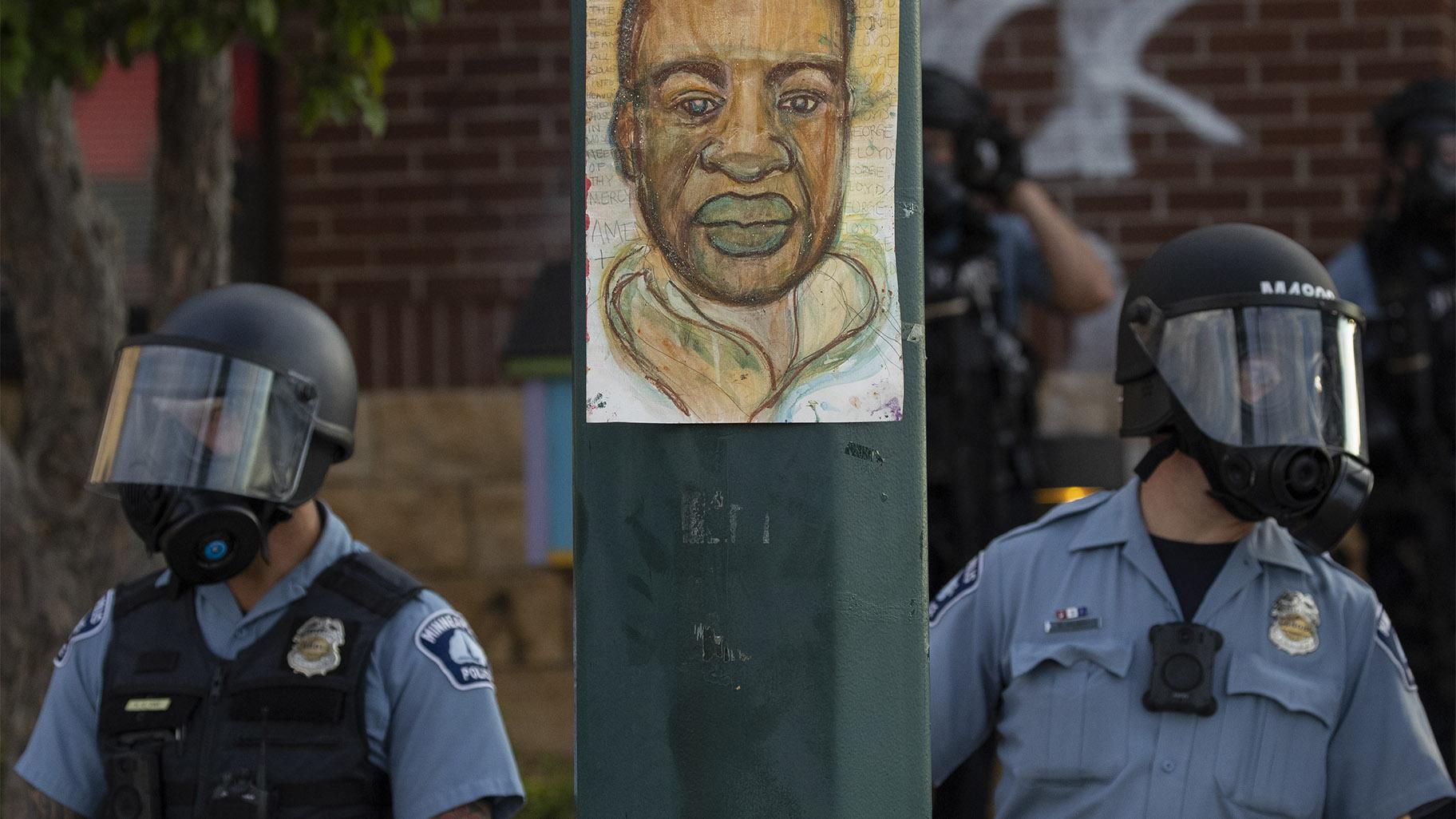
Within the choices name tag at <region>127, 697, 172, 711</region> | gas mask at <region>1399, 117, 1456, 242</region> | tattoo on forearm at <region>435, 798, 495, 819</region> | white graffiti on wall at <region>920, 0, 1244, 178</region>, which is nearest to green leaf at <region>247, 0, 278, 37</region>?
name tag at <region>127, 697, 172, 711</region>

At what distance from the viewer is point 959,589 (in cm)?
293

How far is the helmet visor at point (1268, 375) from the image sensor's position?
2760 mm

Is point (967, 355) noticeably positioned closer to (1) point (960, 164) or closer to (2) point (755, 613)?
(1) point (960, 164)

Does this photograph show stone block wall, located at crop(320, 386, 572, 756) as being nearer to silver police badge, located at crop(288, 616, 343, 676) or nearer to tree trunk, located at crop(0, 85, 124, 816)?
tree trunk, located at crop(0, 85, 124, 816)

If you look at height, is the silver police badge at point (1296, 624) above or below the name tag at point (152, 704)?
above

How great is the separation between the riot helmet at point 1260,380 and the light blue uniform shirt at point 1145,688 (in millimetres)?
142

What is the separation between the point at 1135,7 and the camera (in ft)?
22.7

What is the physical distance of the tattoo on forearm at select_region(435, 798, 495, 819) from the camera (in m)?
2.79

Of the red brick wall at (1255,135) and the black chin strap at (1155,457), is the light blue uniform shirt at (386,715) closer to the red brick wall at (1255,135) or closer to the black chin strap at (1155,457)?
the black chin strap at (1155,457)

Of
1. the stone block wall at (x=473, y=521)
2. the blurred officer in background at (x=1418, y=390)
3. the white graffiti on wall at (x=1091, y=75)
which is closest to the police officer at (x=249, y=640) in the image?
the blurred officer in background at (x=1418, y=390)

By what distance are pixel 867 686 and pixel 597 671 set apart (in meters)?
0.28

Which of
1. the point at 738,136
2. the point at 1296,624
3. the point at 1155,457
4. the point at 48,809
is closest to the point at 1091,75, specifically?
the point at 1155,457

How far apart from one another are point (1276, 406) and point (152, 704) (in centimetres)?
185

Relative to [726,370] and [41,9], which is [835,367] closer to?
[726,370]
